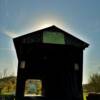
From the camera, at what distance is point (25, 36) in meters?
10.3

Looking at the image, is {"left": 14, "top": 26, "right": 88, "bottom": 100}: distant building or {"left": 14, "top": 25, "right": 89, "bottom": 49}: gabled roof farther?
{"left": 14, "top": 25, "right": 89, "bottom": 49}: gabled roof

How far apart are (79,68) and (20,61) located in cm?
302

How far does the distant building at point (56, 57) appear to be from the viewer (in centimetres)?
1015

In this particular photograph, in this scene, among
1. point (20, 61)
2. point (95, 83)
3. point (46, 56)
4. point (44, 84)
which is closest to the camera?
point (20, 61)

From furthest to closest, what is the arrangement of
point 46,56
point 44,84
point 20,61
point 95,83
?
1. point 95,83
2. point 44,84
3. point 46,56
4. point 20,61

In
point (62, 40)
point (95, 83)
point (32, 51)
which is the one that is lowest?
point (95, 83)

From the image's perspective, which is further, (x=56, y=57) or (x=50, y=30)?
(x=50, y=30)

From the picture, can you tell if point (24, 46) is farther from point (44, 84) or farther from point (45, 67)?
point (44, 84)

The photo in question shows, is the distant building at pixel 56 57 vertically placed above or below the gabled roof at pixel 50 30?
below

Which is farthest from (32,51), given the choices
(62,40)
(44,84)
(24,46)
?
(44,84)

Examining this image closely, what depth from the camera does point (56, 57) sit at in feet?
35.3

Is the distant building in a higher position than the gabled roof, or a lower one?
lower

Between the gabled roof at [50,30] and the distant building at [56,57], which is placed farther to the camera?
the gabled roof at [50,30]

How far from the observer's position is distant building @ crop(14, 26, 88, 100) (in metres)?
10.1
